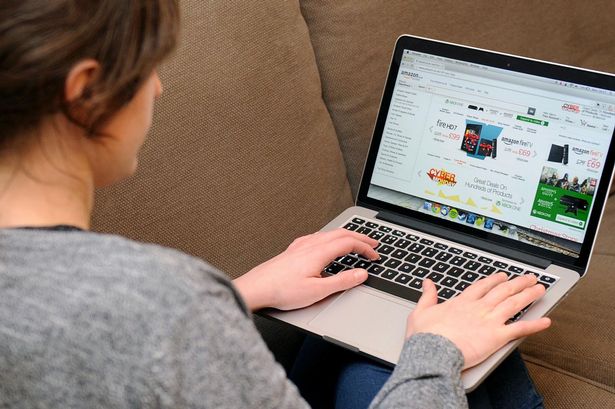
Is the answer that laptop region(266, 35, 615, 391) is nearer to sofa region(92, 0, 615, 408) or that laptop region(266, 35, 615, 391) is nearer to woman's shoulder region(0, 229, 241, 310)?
sofa region(92, 0, 615, 408)

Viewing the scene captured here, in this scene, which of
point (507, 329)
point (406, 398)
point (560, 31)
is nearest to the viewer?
point (406, 398)

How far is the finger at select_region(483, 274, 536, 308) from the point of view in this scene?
106cm

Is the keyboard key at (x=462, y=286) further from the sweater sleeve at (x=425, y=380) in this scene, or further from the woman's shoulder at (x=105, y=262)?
the woman's shoulder at (x=105, y=262)

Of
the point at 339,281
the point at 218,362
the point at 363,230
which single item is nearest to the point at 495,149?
the point at 363,230

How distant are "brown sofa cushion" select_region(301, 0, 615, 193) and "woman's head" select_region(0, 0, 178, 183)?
2.69ft

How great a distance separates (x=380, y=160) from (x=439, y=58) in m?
0.19

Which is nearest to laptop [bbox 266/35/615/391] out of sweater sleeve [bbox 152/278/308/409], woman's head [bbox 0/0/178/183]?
sweater sleeve [bbox 152/278/308/409]

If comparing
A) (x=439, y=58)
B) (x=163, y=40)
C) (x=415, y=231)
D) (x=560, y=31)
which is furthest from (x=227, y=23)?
(x=560, y=31)

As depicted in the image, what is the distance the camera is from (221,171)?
1334 millimetres

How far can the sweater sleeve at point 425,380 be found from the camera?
87 centimetres

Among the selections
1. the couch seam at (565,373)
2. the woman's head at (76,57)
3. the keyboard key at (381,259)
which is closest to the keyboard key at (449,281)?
the keyboard key at (381,259)

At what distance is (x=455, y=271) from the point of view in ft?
4.10

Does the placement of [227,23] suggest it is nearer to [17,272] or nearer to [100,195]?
[100,195]

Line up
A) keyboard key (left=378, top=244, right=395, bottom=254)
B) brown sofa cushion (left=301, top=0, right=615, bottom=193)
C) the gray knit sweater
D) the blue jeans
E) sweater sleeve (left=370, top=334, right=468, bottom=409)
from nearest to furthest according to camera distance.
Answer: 1. the gray knit sweater
2. sweater sleeve (left=370, top=334, right=468, bottom=409)
3. the blue jeans
4. keyboard key (left=378, top=244, right=395, bottom=254)
5. brown sofa cushion (left=301, top=0, right=615, bottom=193)
